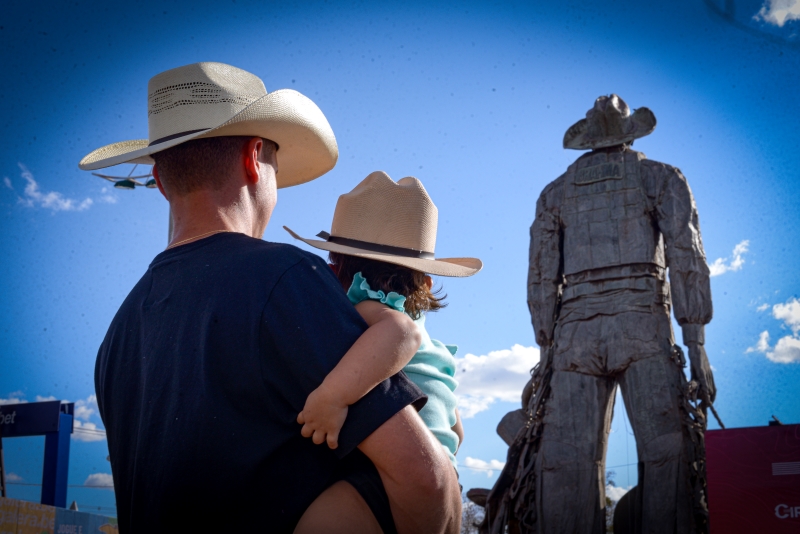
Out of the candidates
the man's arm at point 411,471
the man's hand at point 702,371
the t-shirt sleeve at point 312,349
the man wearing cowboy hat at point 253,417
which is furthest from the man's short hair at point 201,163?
the man's hand at point 702,371

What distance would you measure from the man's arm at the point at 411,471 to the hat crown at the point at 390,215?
751 millimetres

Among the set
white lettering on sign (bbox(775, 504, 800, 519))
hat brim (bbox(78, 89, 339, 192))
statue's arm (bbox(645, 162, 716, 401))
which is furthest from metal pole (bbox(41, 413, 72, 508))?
hat brim (bbox(78, 89, 339, 192))

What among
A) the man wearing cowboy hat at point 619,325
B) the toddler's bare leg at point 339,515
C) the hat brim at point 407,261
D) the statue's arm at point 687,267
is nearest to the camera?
the toddler's bare leg at point 339,515

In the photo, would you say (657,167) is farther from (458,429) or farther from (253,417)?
(253,417)

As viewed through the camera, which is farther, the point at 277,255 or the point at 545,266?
the point at 545,266

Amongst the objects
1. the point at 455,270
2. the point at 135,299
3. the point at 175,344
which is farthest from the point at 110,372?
the point at 455,270

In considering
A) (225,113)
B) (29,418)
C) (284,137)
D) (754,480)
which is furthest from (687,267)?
(29,418)

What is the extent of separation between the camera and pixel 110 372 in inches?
65.0

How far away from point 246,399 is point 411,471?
1.04 feet

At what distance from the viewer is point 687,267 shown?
5664 millimetres

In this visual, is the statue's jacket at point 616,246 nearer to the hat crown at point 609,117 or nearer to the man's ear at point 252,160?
the hat crown at point 609,117

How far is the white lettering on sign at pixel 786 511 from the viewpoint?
469cm

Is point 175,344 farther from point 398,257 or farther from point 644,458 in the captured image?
point 644,458

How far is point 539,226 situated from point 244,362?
5.21 metres
